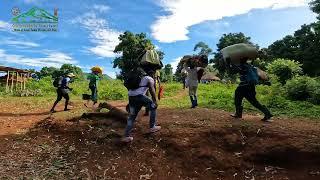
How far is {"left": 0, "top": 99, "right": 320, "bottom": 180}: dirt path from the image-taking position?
26.3 feet

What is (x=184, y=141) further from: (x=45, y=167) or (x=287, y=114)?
(x=287, y=114)

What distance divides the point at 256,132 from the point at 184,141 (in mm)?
1662

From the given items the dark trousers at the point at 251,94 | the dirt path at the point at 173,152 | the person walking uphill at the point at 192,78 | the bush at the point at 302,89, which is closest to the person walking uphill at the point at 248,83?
the dark trousers at the point at 251,94

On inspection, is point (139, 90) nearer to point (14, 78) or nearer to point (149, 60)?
point (149, 60)

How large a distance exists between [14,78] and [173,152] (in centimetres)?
2491

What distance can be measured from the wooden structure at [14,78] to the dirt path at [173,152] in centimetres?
1982

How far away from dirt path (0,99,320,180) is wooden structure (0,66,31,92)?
1982cm

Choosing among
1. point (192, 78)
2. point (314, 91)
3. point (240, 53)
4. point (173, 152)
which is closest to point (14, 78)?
point (192, 78)

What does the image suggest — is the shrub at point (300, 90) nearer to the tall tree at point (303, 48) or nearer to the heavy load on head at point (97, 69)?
the heavy load on head at point (97, 69)

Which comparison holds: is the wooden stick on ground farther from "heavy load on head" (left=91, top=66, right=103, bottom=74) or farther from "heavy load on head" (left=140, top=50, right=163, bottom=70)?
"heavy load on head" (left=91, top=66, right=103, bottom=74)

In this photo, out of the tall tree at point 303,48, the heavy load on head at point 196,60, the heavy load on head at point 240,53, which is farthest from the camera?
the tall tree at point 303,48

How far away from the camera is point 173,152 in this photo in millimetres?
8672

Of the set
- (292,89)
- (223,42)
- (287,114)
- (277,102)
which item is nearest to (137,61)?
(287,114)

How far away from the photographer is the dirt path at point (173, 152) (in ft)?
26.3
